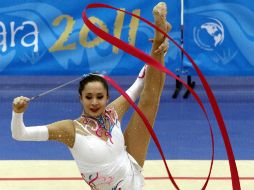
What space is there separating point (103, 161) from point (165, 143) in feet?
7.12

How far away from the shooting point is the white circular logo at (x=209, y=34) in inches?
244

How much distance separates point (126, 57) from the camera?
6.30 meters

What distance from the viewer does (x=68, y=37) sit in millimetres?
6262

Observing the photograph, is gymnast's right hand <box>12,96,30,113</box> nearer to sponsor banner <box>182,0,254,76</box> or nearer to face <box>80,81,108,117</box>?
face <box>80,81,108,117</box>

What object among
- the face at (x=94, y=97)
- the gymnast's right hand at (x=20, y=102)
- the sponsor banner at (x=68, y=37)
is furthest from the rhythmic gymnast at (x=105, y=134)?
the sponsor banner at (x=68, y=37)

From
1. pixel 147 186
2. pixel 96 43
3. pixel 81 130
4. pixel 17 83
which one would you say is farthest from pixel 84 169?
pixel 17 83

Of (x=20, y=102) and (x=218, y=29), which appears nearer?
(x=20, y=102)

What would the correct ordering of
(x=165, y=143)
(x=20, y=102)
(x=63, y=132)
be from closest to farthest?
(x=20, y=102) < (x=63, y=132) < (x=165, y=143)

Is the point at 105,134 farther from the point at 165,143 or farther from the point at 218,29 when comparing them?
the point at 218,29

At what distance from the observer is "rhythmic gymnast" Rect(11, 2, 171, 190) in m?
3.24

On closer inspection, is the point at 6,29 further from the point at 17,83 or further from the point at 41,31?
the point at 17,83

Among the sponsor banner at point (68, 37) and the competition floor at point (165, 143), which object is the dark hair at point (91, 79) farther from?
the sponsor banner at point (68, 37)

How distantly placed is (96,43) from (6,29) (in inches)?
28.8

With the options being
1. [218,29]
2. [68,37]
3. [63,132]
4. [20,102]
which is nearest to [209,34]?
[218,29]
